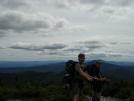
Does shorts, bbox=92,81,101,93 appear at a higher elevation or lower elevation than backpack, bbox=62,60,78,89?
lower

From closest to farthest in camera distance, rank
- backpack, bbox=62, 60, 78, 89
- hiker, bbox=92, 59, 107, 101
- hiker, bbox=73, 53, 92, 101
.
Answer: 1. hiker, bbox=73, 53, 92, 101
2. backpack, bbox=62, 60, 78, 89
3. hiker, bbox=92, 59, 107, 101

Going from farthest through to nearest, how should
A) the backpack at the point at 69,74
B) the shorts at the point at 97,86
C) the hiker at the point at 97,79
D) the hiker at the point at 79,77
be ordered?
1. the shorts at the point at 97,86
2. the hiker at the point at 97,79
3. the backpack at the point at 69,74
4. the hiker at the point at 79,77

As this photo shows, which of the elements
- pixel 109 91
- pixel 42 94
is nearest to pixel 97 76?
pixel 42 94

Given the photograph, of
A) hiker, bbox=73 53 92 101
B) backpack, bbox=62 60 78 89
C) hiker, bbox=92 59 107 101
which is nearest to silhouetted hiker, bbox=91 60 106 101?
hiker, bbox=92 59 107 101

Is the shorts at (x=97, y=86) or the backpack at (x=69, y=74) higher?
the backpack at (x=69, y=74)

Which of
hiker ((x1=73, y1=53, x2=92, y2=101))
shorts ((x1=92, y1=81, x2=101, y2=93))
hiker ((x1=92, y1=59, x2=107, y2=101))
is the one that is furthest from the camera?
shorts ((x1=92, y1=81, x2=101, y2=93))

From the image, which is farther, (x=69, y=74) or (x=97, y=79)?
(x=97, y=79)

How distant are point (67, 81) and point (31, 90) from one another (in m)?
8.66

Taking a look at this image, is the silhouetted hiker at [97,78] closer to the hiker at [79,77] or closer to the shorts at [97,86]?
the shorts at [97,86]

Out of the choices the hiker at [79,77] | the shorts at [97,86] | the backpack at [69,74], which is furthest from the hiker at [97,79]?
the backpack at [69,74]

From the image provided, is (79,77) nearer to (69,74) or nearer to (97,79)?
(69,74)

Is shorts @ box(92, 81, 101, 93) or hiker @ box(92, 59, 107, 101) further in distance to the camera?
shorts @ box(92, 81, 101, 93)

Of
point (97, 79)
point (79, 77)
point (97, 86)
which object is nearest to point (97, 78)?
point (97, 79)

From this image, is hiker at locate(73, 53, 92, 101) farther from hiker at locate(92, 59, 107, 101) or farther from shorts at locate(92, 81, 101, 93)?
shorts at locate(92, 81, 101, 93)
